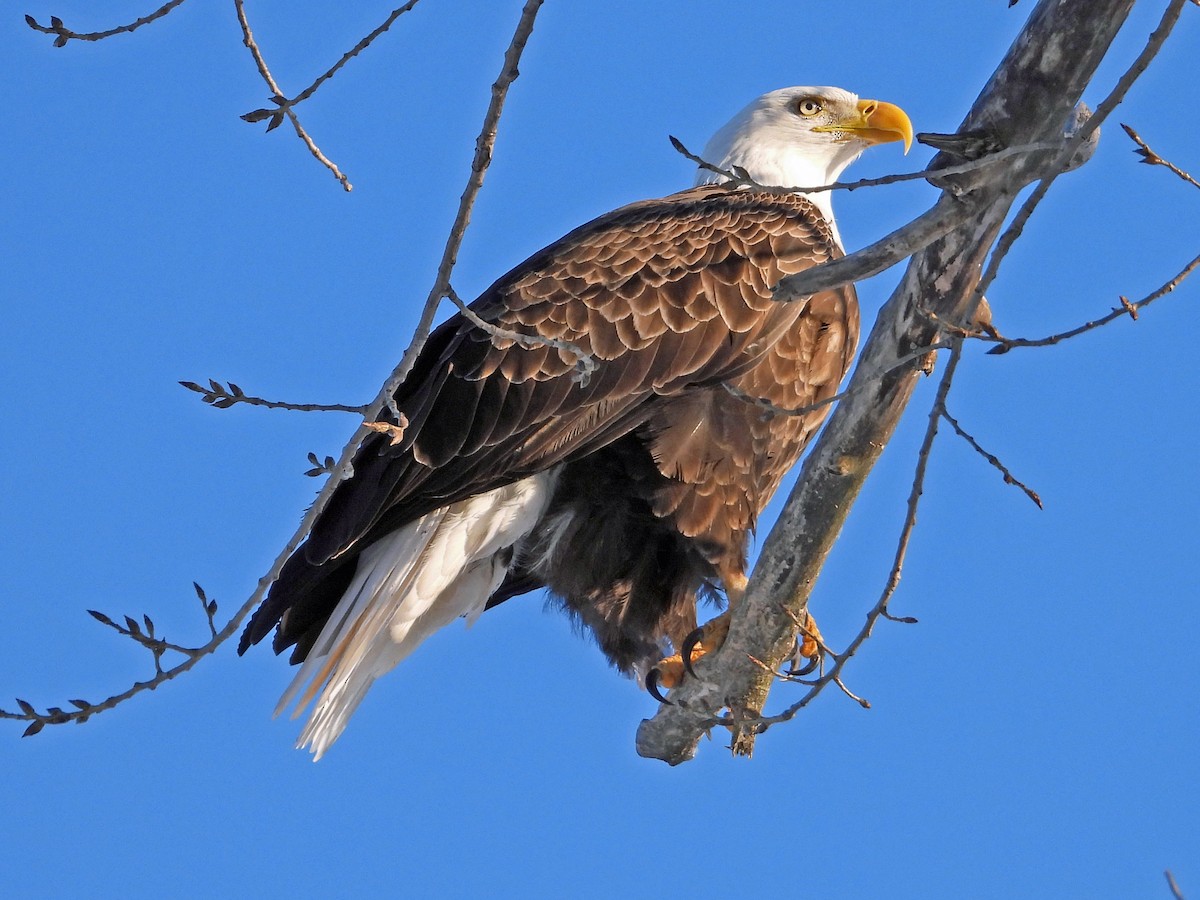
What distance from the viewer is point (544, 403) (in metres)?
4.68

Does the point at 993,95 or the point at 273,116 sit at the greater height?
the point at 993,95

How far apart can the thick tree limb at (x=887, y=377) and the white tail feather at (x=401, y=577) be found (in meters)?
0.78

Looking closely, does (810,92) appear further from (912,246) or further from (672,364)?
(912,246)

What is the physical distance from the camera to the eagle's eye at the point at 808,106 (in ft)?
19.8

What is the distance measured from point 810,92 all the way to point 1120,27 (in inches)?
110

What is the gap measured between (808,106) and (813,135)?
0.13 m

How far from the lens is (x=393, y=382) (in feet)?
9.63

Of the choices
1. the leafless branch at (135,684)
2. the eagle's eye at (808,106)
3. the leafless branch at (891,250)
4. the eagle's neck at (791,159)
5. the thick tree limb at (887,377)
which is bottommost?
the leafless branch at (135,684)

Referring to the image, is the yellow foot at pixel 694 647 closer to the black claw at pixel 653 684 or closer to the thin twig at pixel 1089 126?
the black claw at pixel 653 684

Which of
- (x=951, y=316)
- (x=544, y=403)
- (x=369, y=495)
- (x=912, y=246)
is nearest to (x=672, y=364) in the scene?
(x=544, y=403)

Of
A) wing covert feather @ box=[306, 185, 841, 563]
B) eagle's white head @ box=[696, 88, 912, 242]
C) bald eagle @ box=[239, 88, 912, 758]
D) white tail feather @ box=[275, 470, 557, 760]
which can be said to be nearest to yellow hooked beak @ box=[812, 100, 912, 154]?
eagle's white head @ box=[696, 88, 912, 242]

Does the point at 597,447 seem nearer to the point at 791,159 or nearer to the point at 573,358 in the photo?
the point at 573,358

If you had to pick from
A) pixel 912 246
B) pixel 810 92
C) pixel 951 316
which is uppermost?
pixel 810 92

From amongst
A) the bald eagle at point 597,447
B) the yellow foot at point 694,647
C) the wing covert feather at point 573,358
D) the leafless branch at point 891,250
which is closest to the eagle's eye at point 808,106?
the bald eagle at point 597,447
